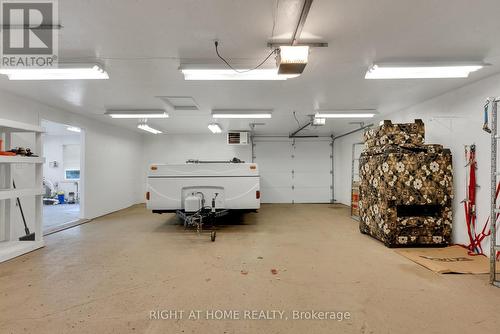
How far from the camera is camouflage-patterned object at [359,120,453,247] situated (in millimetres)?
3582

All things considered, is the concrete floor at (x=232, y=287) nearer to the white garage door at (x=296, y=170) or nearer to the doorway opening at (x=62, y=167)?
the white garage door at (x=296, y=170)

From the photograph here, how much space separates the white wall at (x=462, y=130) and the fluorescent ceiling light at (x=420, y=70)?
2.25 ft

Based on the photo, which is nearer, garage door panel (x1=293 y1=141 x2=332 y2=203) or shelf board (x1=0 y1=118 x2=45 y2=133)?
shelf board (x1=0 y1=118 x2=45 y2=133)

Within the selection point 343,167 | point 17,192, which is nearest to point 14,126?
point 17,192

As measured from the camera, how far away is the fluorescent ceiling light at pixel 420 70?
9.05ft

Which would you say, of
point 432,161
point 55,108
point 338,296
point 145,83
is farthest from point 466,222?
point 55,108

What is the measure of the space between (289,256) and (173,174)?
278 centimetres

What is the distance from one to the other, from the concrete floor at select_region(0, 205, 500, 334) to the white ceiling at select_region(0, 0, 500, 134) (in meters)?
2.61

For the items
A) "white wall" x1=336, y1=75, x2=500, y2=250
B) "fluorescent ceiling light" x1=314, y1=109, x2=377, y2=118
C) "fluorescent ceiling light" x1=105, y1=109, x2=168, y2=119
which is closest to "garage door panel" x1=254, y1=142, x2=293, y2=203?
"fluorescent ceiling light" x1=314, y1=109, x2=377, y2=118

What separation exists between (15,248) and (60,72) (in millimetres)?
2684

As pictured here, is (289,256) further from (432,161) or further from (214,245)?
(432,161)

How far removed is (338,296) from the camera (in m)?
2.23

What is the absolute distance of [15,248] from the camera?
130 inches

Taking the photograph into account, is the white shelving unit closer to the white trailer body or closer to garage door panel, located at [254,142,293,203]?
the white trailer body
